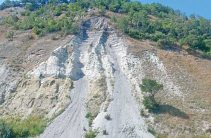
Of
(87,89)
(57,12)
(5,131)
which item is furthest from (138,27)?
(5,131)

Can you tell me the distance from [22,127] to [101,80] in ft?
43.5

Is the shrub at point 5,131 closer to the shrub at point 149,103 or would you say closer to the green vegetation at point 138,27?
the shrub at point 149,103

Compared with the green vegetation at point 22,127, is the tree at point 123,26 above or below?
above

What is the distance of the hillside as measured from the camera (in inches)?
1043

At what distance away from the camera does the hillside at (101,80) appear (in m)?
26.5

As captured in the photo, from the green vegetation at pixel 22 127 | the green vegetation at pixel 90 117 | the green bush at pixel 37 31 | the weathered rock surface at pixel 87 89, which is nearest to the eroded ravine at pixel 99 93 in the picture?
the weathered rock surface at pixel 87 89

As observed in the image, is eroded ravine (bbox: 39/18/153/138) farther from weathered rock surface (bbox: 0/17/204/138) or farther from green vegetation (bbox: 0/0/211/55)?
green vegetation (bbox: 0/0/211/55)

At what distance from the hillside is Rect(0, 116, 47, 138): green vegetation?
11 centimetres

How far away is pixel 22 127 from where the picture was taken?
85.0 ft

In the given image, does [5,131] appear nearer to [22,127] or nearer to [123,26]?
[22,127]

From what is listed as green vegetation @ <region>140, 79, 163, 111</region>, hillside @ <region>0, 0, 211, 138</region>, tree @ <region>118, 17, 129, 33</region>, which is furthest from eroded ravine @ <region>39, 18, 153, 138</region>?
tree @ <region>118, 17, 129, 33</region>

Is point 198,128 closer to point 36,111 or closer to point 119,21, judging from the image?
point 36,111

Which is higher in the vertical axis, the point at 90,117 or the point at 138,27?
the point at 138,27

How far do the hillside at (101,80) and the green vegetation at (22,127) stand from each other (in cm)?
11
